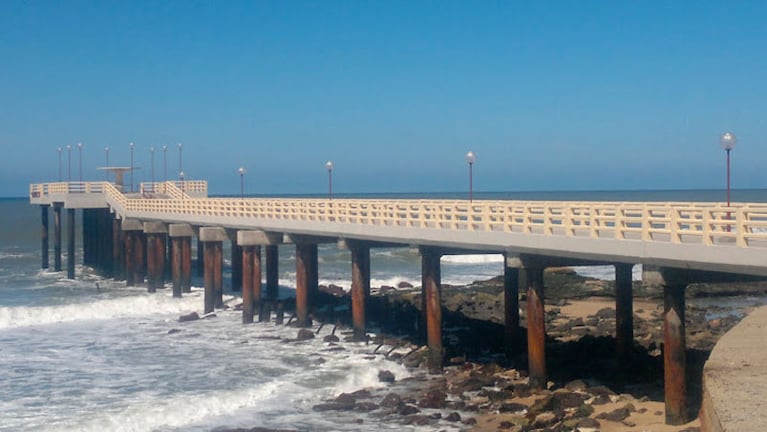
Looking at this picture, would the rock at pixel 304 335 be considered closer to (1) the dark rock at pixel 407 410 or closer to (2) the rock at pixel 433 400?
(2) the rock at pixel 433 400

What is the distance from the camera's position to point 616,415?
613 inches

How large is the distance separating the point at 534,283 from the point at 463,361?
372cm

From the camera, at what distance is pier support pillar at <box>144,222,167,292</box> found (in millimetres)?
38531

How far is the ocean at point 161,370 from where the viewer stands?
1748 cm

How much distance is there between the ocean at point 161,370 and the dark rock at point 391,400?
66 cm

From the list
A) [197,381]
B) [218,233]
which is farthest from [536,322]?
[218,233]

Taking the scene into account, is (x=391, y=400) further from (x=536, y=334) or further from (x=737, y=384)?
(x=737, y=384)

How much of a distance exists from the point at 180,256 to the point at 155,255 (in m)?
2.97

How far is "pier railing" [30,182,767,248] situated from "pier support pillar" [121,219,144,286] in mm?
597

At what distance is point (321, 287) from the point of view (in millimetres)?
38438

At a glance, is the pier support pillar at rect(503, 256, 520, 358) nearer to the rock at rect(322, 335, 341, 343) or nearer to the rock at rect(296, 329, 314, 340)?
the rock at rect(322, 335, 341, 343)

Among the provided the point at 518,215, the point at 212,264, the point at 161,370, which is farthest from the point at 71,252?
the point at 518,215

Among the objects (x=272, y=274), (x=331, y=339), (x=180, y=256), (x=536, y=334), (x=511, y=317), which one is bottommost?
(x=331, y=339)

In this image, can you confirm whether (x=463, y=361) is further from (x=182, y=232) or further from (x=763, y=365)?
(x=182, y=232)
